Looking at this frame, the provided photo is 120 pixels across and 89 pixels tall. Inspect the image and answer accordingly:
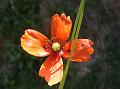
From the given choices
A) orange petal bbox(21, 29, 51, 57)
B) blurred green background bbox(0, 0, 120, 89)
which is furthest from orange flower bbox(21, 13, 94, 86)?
blurred green background bbox(0, 0, 120, 89)

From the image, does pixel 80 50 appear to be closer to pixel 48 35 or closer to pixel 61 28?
pixel 61 28

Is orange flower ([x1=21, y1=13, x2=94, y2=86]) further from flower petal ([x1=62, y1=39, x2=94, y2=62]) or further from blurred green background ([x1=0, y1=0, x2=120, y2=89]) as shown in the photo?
blurred green background ([x1=0, y1=0, x2=120, y2=89])

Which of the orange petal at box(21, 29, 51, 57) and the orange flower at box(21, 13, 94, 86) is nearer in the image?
the orange flower at box(21, 13, 94, 86)

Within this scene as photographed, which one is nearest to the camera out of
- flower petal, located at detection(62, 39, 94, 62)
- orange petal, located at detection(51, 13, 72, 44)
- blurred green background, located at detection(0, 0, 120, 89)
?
flower petal, located at detection(62, 39, 94, 62)

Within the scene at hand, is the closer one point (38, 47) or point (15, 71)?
point (38, 47)

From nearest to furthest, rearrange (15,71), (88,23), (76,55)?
(76,55), (15,71), (88,23)

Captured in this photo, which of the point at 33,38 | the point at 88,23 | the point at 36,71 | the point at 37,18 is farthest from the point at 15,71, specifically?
the point at 33,38

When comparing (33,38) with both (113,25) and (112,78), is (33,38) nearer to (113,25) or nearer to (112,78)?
(112,78)

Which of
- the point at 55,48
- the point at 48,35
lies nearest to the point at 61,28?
the point at 55,48
